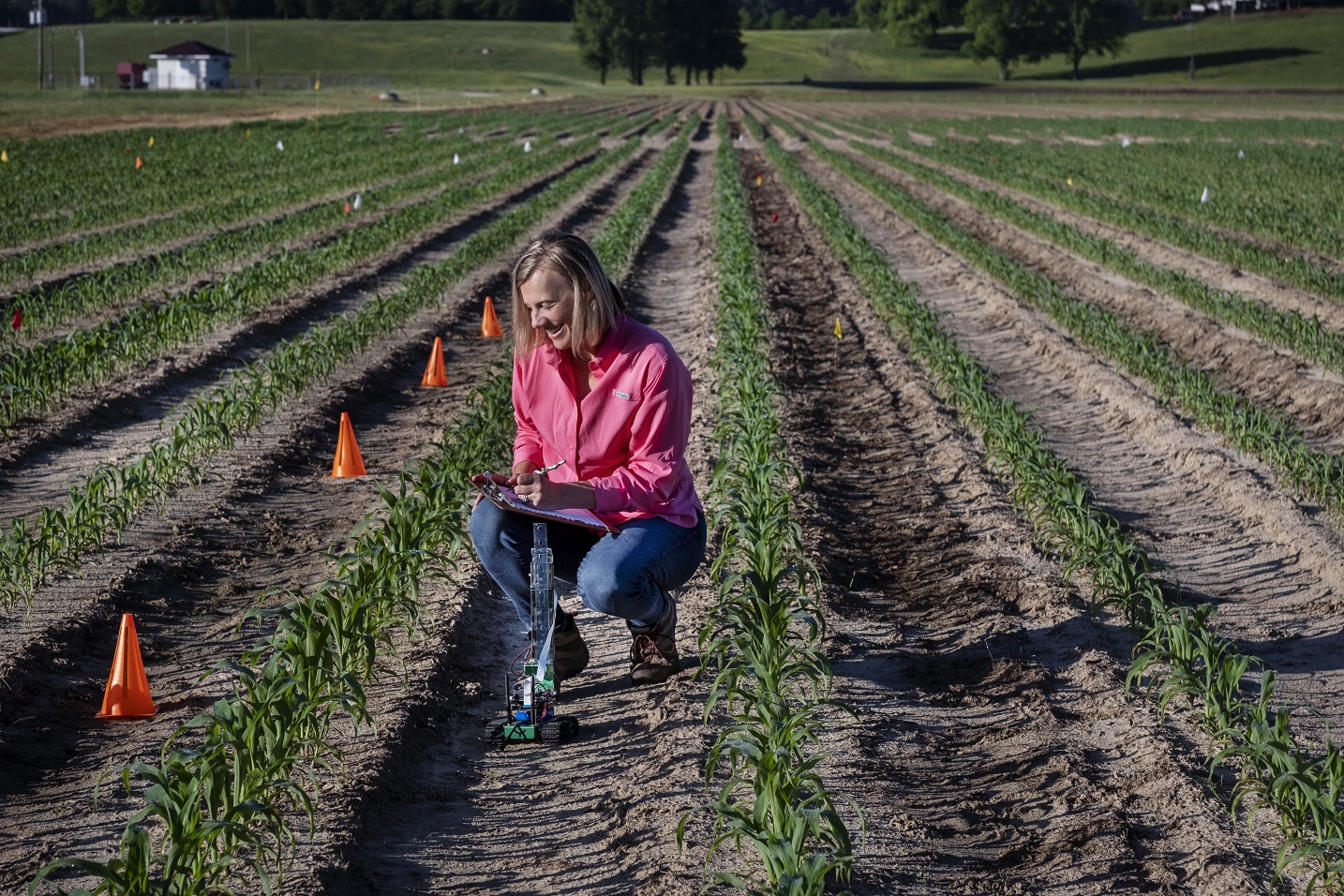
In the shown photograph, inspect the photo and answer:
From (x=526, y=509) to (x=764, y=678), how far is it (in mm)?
1014

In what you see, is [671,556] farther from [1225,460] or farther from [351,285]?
[351,285]

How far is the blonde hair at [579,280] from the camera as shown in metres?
4.63

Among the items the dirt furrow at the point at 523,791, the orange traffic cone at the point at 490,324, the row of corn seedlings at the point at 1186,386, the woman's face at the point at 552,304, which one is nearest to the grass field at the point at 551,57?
the row of corn seedlings at the point at 1186,386

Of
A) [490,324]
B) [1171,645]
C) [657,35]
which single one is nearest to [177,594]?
[1171,645]

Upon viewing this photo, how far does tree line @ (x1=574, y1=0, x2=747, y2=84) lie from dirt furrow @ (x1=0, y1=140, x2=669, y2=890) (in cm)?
9998

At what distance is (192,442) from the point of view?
8.52 meters

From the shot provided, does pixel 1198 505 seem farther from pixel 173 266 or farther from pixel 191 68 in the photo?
pixel 191 68

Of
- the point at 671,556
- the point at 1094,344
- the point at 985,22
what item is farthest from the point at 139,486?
the point at 985,22

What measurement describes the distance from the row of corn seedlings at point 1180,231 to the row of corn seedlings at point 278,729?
1163 cm

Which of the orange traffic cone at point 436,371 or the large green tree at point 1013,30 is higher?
the large green tree at point 1013,30

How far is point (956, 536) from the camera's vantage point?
7473 mm

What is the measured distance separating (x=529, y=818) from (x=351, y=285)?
39.0 feet

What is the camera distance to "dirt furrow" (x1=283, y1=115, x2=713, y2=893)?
4.11m

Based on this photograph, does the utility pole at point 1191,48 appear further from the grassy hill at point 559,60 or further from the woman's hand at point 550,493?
the woman's hand at point 550,493
